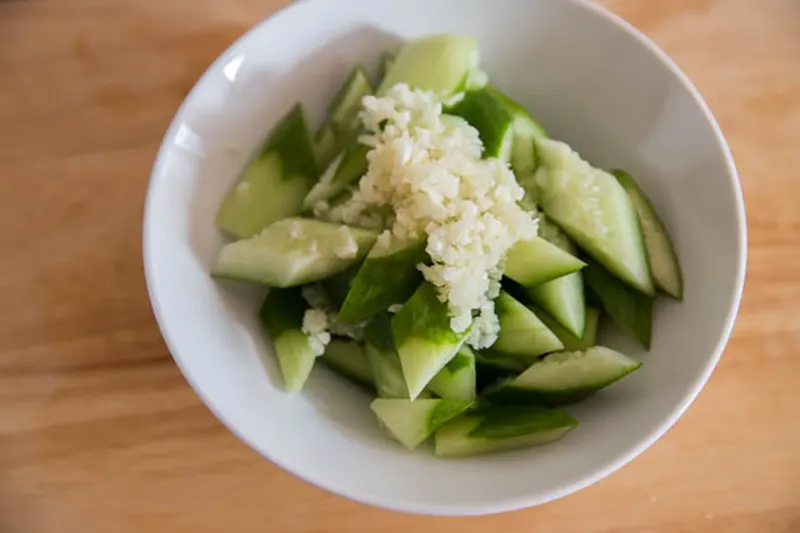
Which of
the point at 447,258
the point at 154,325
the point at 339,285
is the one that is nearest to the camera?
the point at 447,258

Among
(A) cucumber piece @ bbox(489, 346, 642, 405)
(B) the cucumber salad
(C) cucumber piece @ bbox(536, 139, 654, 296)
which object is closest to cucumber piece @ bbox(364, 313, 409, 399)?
(B) the cucumber salad

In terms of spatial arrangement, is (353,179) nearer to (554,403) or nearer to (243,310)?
(243,310)

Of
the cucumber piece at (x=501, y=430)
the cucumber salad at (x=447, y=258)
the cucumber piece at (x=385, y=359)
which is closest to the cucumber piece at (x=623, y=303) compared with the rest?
the cucumber salad at (x=447, y=258)

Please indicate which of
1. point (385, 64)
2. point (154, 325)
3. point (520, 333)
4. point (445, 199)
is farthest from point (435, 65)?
point (154, 325)

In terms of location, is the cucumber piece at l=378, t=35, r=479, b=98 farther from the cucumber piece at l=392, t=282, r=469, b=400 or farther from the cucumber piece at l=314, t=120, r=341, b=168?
the cucumber piece at l=392, t=282, r=469, b=400

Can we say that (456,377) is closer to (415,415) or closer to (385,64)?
(415,415)

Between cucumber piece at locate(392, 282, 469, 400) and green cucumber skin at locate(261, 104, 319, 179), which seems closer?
cucumber piece at locate(392, 282, 469, 400)

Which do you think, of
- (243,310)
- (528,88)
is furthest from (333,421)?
(528,88)

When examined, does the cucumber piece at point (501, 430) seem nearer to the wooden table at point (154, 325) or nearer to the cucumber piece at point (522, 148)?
the wooden table at point (154, 325)
